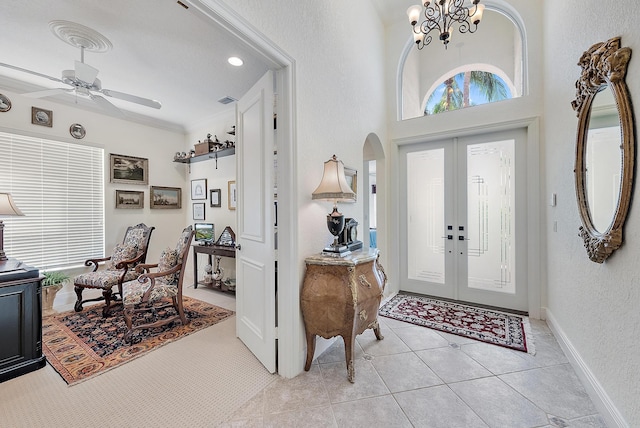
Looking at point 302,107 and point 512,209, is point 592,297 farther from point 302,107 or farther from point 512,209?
point 302,107

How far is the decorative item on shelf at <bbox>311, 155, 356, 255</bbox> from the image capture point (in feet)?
6.73

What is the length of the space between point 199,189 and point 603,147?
525 centimetres

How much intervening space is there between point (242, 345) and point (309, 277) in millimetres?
1099

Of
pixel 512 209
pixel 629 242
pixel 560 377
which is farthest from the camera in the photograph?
pixel 512 209

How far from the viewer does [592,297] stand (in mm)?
1810

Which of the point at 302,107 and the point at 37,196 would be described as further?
the point at 37,196

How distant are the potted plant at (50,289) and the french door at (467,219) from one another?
4.62 meters

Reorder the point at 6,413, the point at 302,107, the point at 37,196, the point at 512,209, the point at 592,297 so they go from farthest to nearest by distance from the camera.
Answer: the point at 37,196 < the point at 512,209 < the point at 302,107 < the point at 592,297 < the point at 6,413

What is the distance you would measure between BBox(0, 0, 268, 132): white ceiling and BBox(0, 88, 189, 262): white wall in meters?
0.19

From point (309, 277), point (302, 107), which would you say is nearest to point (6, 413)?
point (309, 277)

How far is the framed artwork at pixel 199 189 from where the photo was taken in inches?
192

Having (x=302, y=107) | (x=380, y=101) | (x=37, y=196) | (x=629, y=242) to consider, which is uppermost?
(x=380, y=101)

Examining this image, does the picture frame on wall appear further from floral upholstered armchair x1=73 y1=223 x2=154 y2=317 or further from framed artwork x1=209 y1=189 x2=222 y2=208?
floral upholstered armchair x1=73 y1=223 x2=154 y2=317

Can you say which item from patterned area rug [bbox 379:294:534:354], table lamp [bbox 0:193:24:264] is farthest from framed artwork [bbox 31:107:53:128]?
patterned area rug [bbox 379:294:534:354]
